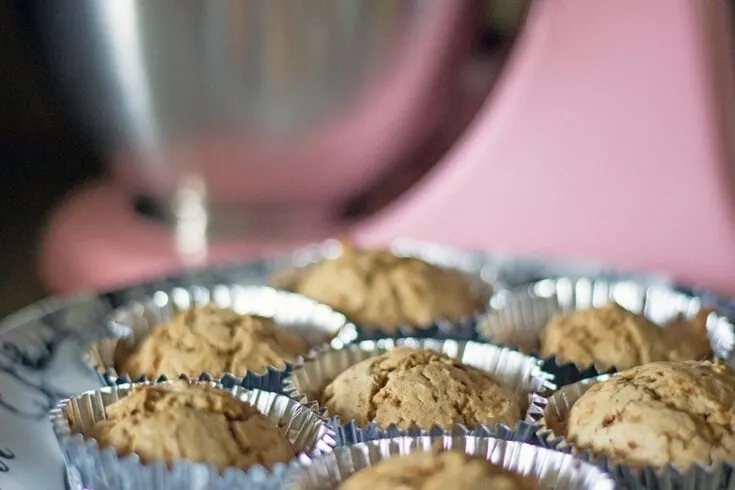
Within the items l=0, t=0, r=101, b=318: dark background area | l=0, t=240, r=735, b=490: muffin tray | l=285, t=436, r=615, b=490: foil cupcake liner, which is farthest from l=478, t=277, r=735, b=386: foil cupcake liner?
l=0, t=0, r=101, b=318: dark background area

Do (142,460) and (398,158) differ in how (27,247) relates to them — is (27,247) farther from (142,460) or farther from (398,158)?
(142,460)

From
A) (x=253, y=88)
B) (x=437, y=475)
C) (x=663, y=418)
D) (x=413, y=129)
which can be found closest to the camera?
(x=437, y=475)

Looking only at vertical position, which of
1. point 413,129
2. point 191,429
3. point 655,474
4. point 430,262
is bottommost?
point 655,474

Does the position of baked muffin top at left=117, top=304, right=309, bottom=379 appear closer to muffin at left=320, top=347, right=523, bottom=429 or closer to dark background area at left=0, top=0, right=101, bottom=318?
muffin at left=320, top=347, right=523, bottom=429

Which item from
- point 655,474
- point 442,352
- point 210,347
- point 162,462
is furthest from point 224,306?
point 655,474

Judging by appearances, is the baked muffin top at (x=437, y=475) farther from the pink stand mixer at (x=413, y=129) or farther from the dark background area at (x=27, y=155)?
the dark background area at (x=27, y=155)

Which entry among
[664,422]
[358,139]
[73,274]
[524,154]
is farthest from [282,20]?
[664,422]

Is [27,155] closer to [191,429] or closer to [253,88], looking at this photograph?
[253,88]
